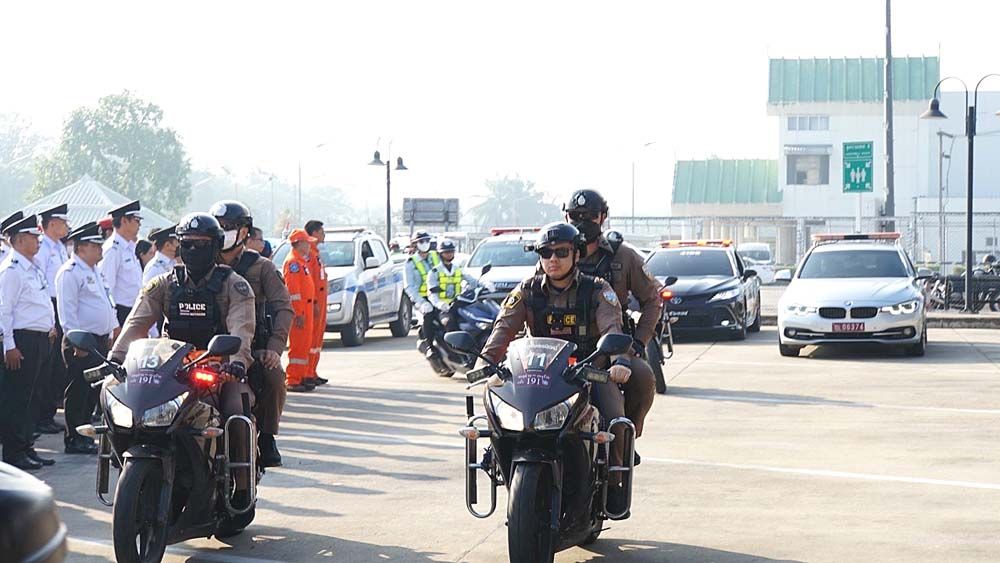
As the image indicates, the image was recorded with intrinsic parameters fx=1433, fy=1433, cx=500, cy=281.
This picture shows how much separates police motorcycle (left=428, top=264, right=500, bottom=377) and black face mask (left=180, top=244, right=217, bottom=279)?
8652mm

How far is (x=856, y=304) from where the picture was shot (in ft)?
63.6

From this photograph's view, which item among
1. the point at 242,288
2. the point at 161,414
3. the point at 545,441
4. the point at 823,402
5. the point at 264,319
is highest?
the point at 242,288

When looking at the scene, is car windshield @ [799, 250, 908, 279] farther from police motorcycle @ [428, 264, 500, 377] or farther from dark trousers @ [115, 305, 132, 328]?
dark trousers @ [115, 305, 132, 328]

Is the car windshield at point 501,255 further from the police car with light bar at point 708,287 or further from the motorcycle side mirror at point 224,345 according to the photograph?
the motorcycle side mirror at point 224,345

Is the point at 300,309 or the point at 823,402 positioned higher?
the point at 300,309

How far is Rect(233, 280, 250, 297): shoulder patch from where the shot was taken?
308 inches

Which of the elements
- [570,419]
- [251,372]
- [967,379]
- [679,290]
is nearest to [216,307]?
[251,372]

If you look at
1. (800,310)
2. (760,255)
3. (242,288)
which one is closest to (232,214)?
(242,288)

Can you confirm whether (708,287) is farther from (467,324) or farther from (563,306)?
(563,306)

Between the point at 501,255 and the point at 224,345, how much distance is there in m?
15.9

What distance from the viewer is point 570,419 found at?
668 cm

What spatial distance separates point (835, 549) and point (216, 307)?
3.57 m

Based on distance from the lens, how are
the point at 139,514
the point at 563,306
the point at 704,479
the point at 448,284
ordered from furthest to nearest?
the point at 448,284 → the point at 704,479 → the point at 563,306 → the point at 139,514

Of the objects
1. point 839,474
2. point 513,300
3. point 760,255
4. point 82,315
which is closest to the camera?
point 513,300
